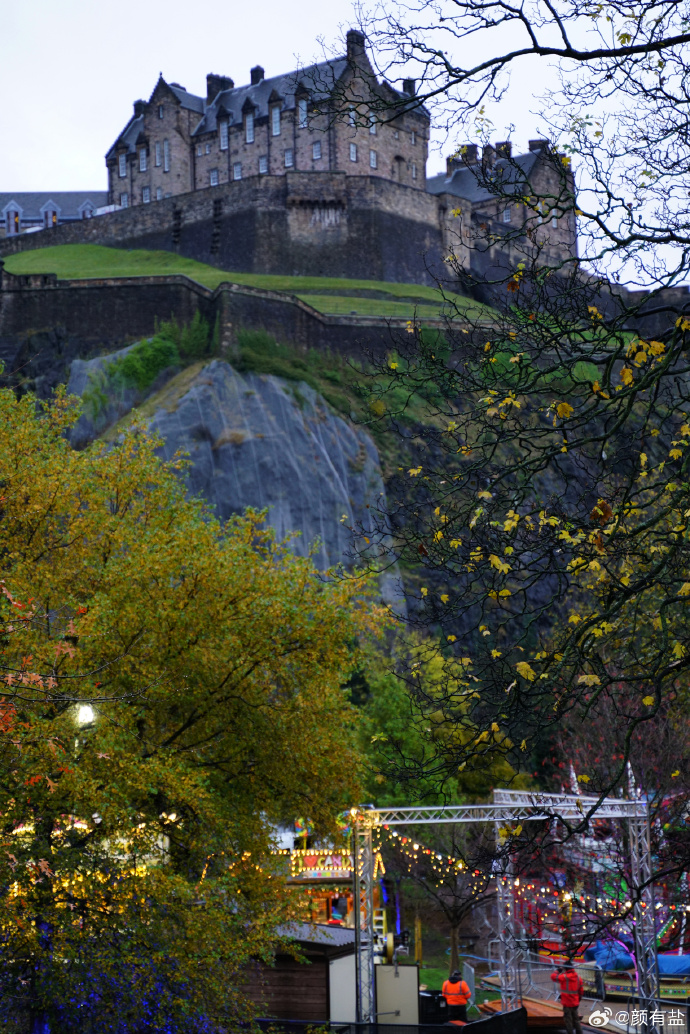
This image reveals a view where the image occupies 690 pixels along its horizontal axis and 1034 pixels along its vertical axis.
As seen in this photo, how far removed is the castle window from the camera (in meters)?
Result: 94.6

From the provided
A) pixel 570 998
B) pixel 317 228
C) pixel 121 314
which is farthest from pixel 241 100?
pixel 570 998

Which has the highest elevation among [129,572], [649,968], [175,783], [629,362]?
[629,362]

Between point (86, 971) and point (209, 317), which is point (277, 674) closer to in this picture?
point (86, 971)

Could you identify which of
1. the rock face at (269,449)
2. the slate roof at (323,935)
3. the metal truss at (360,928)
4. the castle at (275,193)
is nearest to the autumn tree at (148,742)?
the metal truss at (360,928)

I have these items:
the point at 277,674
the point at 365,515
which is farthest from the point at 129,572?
the point at 365,515

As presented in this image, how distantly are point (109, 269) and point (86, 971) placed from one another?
55.1 meters

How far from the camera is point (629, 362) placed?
756 centimetres

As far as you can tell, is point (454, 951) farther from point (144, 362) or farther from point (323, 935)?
point (144, 362)

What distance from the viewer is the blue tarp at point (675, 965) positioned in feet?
77.7

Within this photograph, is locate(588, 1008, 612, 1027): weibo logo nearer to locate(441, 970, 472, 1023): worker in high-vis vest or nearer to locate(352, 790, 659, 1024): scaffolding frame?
locate(352, 790, 659, 1024): scaffolding frame

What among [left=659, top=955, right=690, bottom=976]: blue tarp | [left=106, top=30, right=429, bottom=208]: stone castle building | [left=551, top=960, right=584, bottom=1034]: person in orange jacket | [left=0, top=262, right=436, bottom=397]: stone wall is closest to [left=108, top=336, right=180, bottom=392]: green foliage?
[left=0, top=262, right=436, bottom=397]: stone wall

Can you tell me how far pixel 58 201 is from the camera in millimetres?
94938

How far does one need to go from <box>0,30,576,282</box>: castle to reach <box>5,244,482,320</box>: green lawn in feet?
4.99

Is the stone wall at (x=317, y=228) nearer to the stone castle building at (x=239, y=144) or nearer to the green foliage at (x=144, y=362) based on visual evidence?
the stone castle building at (x=239, y=144)
